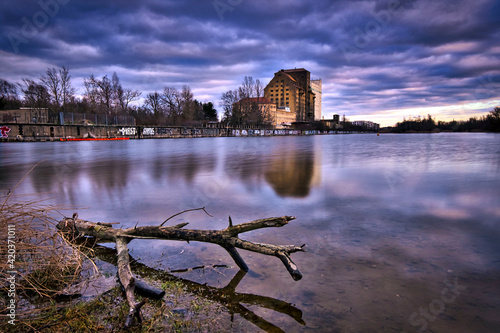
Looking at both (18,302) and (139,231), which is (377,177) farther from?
(18,302)

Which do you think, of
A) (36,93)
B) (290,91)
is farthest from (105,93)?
(290,91)

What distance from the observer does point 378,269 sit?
11.5ft

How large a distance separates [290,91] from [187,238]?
168 metres

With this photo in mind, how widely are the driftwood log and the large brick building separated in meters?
163

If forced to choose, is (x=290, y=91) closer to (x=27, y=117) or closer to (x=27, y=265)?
(x=27, y=117)

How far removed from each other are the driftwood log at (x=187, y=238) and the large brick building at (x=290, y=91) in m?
163

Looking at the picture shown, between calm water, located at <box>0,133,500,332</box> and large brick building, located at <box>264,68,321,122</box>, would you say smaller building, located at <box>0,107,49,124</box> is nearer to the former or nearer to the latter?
calm water, located at <box>0,133,500,332</box>

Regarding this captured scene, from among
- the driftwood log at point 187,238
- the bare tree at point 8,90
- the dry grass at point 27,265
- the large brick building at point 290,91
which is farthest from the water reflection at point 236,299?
the large brick building at point 290,91

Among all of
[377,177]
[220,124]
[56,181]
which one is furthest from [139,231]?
[220,124]

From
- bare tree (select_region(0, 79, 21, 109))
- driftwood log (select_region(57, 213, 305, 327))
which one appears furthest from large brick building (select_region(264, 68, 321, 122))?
driftwood log (select_region(57, 213, 305, 327))

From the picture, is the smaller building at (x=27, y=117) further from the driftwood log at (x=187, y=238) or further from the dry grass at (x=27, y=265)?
the dry grass at (x=27, y=265)

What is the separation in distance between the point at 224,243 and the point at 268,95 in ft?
567

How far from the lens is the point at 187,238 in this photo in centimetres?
349

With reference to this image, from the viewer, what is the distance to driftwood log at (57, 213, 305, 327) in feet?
8.98
